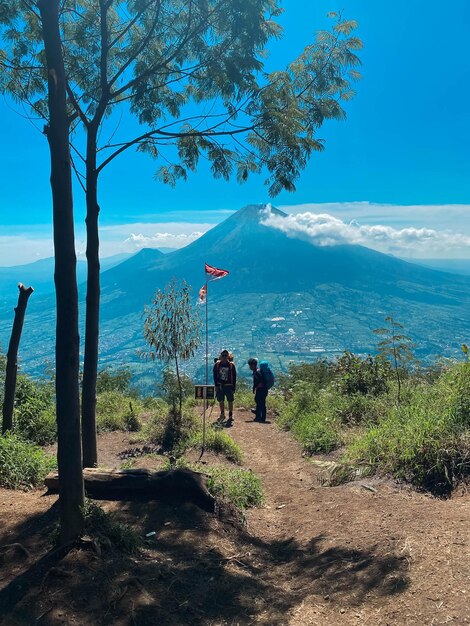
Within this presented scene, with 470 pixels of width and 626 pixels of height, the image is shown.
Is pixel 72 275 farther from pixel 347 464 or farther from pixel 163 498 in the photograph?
pixel 347 464

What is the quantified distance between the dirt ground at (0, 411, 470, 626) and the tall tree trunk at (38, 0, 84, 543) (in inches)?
17.4

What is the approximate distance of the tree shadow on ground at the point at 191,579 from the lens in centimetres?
346

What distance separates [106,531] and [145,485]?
1.42 metres

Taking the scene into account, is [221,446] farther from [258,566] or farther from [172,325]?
[258,566]

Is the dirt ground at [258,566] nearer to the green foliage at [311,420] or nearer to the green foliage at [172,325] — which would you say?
the green foliage at [311,420]

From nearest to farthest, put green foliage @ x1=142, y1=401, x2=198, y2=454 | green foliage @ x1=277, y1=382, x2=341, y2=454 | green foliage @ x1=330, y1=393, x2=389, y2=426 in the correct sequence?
green foliage @ x1=277, y1=382, x2=341, y2=454
green foliage @ x1=142, y1=401, x2=198, y2=454
green foliage @ x1=330, y1=393, x2=389, y2=426

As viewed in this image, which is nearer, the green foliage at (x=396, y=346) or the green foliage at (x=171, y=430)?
the green foliage at (x=171, y=430)

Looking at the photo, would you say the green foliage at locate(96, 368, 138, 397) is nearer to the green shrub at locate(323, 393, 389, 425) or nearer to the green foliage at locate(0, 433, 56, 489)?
the green shrub at locate(323, 393, 389, 425)

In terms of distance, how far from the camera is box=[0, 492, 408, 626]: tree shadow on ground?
3.46 m

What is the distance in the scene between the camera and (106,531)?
4.41 m

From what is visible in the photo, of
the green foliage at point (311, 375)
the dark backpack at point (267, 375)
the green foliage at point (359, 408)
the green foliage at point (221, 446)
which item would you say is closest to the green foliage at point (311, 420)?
the green foliage at point (359, 408)

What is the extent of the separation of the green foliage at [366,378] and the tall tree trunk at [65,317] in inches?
339

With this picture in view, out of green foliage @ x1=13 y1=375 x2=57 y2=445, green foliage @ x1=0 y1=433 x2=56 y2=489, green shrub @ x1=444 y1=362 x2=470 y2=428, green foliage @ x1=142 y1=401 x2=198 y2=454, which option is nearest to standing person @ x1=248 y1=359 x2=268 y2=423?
green foliage @ x1=142 y1=401 x2=198 y2=454

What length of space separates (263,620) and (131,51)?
7230 mm
